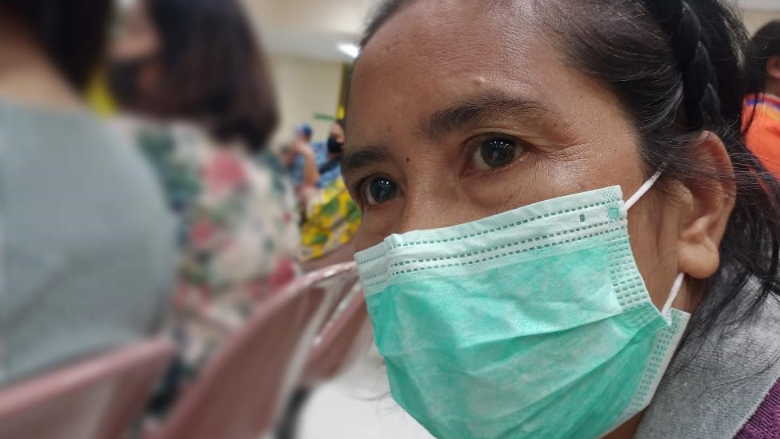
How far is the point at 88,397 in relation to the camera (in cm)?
17

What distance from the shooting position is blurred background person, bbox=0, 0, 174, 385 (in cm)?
15

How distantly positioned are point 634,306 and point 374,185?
1.16 ft

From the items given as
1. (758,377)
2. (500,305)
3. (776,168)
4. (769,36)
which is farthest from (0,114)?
(769,36)

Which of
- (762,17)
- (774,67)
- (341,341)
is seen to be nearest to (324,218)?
(341,341)

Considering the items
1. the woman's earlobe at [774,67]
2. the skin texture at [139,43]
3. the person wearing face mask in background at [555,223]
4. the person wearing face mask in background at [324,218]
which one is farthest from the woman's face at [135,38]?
the woman's earlobe at [774,67]

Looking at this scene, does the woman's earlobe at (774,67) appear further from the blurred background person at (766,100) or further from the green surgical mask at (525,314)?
the green surgical mask at (525,314)

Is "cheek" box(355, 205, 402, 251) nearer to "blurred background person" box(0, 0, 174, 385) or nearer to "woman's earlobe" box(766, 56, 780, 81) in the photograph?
"blurred background person" box(0, 0, 174, 385)

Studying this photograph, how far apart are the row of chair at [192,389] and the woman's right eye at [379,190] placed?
0.55m

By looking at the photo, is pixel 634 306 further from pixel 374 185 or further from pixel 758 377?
pixel 374 185

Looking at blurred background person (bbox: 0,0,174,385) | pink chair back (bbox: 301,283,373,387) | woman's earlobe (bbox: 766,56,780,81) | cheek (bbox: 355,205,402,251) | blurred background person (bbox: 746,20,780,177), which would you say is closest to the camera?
blurred background person (bbox: 0,0,174,385)

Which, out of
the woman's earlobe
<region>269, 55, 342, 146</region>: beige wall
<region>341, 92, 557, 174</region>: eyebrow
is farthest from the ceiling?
the woman's earlobe

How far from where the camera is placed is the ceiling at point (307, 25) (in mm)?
205

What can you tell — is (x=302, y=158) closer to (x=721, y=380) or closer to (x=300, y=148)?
(x=300, y=148)

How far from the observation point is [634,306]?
0.66 metres
